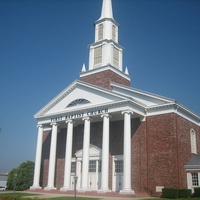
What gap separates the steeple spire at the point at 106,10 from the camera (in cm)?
4672

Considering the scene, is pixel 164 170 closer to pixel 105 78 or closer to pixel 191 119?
pixel 191 119

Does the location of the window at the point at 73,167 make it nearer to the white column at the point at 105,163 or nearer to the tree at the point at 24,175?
→ the tree at the point at 24,175

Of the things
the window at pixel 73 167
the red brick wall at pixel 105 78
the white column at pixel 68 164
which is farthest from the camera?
the red brick wall at pixel 105 78

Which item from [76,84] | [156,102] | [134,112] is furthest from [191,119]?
[76,84]

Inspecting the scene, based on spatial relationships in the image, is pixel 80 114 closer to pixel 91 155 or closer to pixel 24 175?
pixel 91 155

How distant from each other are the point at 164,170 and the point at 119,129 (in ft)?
26.4

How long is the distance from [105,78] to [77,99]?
5.08 meters

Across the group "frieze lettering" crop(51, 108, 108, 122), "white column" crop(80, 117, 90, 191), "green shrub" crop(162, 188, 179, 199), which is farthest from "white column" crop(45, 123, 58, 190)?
"green shrub" crop(162, 188, 179, 199)

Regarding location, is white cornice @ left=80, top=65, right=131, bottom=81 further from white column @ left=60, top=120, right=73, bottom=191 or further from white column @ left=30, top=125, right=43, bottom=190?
white column @ left=30, top=125, right=43, bottom=190

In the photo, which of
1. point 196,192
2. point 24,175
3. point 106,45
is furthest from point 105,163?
point 106,45

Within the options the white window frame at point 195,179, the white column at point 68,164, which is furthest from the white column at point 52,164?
the white window frame at point 195,179

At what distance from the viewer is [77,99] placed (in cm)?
3981

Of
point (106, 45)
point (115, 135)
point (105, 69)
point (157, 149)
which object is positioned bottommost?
point (157, 149)

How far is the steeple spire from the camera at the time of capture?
46.7 m
